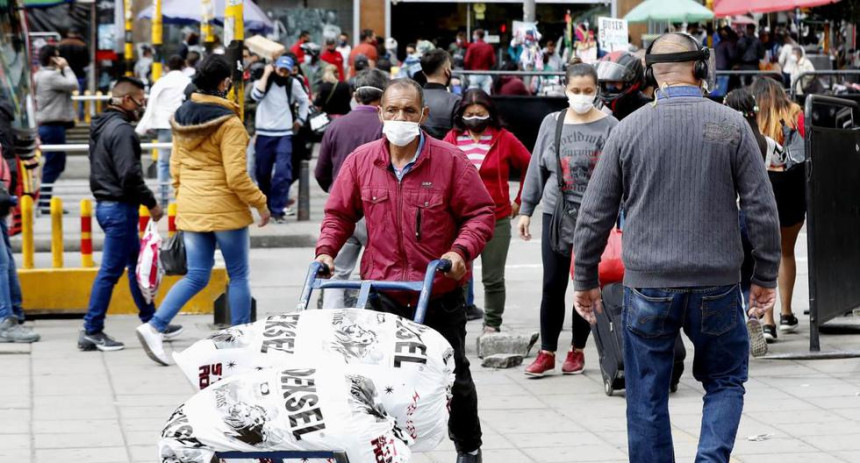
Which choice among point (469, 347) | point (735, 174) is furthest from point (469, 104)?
point (735, 174)

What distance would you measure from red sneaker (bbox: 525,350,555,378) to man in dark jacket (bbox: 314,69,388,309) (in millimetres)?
1331

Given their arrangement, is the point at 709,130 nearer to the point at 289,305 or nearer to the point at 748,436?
the point at 748,436

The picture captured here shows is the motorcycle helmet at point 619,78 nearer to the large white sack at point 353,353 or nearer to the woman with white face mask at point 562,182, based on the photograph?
the woman with white face mask at point 562,182

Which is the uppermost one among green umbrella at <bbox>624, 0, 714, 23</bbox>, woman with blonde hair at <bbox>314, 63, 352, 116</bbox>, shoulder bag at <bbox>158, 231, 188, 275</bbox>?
green umbrella at <bbox>624, 0, 714, 23</bbox>

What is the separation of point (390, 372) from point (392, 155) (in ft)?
4.40

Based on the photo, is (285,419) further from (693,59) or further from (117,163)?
(117,163)

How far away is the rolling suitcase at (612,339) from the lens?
25.2 ft

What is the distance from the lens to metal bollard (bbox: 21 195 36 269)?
10297 mm

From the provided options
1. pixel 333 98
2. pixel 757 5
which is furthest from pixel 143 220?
pixel 757 5

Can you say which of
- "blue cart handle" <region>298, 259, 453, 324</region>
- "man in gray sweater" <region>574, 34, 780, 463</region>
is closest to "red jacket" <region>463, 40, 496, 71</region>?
"blue cart handle" <region>298, 259, 453, 324</region>

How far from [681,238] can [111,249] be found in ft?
16.5

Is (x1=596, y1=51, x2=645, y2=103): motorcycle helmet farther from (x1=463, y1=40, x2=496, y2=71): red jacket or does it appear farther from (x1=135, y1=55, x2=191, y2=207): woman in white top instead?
(x1=463, y1=40, x2=496, y2=71): red jacket

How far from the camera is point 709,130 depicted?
16.3 feet

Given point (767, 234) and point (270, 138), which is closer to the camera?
point (767, 234)
